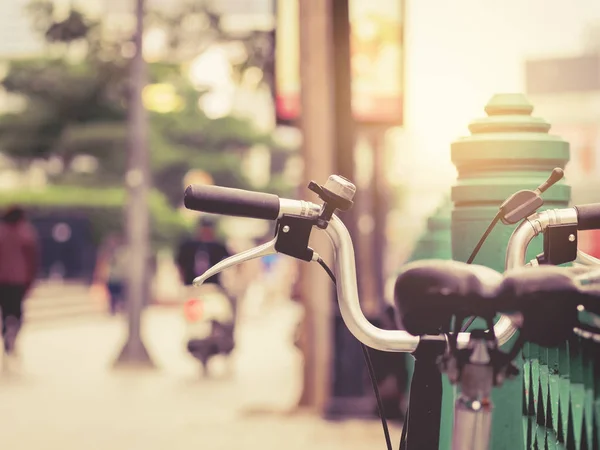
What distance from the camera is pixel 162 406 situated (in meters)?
10.1

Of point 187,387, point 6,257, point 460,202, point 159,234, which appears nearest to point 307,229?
point 460,202

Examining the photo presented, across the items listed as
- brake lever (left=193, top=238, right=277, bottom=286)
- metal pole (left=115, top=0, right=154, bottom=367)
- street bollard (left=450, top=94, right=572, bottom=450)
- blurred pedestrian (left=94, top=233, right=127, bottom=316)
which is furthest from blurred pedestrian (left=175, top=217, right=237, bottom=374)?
blurred pedestrian (left=94, top=233, right=127, bottom=316)

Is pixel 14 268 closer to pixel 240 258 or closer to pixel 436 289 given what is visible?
pixel 240 258

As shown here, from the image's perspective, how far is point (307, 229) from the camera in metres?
2.28

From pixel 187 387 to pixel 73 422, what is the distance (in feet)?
9.22

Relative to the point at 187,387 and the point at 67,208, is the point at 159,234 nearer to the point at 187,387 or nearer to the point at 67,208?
the point at 67,208

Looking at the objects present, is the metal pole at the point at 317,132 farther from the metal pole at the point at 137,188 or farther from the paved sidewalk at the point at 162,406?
the metal pole at the point at 137,188

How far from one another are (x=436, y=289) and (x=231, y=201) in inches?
21.2

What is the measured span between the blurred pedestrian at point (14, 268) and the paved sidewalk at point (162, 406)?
63cm

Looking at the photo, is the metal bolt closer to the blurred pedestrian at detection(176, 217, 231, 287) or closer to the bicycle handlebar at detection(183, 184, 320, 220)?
the bicycle handlebar at detection(183, 184, 320, 220)

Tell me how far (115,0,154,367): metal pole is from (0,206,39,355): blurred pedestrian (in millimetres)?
1434

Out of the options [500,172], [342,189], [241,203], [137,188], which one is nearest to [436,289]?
[342,189]

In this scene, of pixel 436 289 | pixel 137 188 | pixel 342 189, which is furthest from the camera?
pixel 137 188

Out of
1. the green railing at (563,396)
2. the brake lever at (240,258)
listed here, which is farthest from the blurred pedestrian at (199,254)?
the brake lever at (240,258)
